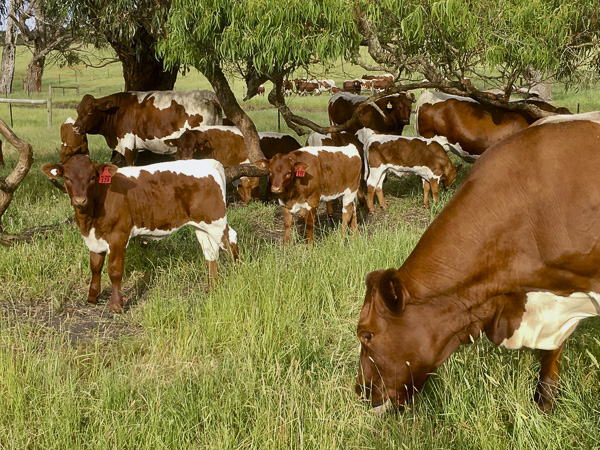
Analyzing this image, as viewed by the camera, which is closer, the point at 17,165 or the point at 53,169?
the point at 53,169

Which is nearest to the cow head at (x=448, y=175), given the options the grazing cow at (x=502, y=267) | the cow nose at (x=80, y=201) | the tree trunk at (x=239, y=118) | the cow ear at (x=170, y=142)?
the tree trunk at (x=239, y=118)

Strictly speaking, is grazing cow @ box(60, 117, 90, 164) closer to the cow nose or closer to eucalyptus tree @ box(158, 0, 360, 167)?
eucalyptus tree @ box(158, 0, 360, 167)

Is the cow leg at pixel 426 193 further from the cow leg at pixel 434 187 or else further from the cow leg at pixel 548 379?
the cow leg at pixel 548 379

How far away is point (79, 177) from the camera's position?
5324 millimetres

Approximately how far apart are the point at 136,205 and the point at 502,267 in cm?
392

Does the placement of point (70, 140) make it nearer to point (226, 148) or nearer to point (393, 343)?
point (226, 148)

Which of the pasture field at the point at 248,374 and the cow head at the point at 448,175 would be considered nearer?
the pasture field at the point at 248,374

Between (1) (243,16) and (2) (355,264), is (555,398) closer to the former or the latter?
(2) (355,264)

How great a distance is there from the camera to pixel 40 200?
9.67 meters

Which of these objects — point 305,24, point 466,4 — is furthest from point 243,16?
point 466,4

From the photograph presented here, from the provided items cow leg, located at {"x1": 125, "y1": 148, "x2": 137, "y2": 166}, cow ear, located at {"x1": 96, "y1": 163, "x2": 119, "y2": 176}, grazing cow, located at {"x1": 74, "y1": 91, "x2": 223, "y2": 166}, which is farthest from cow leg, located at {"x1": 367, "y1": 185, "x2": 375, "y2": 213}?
cow ear, located at {"x1": 96, "y1": 163, "x2": 119, "y2": 176}

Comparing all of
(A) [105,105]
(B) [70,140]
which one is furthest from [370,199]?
(B) [70,140]

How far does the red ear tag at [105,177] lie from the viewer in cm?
555

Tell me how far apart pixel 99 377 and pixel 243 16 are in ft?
17.9
